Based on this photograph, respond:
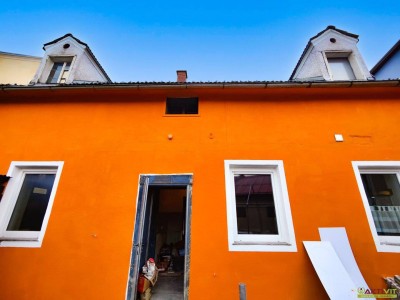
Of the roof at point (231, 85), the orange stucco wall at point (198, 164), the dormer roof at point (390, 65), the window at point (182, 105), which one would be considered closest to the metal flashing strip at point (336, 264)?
the orange stucco wall at point (198, 164)

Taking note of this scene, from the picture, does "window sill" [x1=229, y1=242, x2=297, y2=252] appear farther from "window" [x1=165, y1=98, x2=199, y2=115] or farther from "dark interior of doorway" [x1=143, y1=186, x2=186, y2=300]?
"window" [x1=165, y1=98, x2=199, y2=115]

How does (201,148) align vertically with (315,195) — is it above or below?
above

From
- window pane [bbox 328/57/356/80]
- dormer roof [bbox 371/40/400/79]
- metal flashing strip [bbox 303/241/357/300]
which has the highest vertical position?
dormer roof [bbox 371/40/400/79]

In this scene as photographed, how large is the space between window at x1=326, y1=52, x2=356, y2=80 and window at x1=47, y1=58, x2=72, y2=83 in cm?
853

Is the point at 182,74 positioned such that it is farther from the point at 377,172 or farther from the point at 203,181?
the point at 377,172

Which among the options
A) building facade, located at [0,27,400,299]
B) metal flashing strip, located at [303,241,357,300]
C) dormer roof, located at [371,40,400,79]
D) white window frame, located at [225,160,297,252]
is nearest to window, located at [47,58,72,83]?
building facade, located at [0,27,400,299]

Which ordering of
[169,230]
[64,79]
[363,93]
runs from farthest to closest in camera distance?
[169,230] < [64,79] < [363,93]

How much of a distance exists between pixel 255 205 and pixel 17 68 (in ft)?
39.5

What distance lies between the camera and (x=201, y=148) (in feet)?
15.5

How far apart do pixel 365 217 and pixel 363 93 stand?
3.10 metres

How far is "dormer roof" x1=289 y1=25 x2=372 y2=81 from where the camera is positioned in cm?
608

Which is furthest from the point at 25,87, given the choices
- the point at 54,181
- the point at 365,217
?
the point at 365,217

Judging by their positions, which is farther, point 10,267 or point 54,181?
point 54,181

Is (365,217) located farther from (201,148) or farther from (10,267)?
(10,267)
